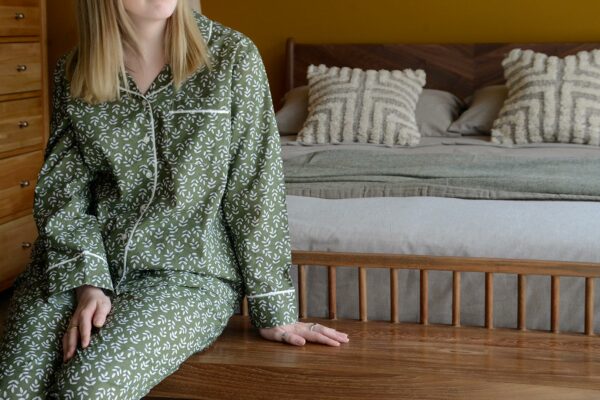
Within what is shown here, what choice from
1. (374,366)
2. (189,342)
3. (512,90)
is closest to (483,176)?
(512,90)

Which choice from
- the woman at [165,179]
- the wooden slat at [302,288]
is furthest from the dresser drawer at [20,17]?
the wooden slat at [302,288]

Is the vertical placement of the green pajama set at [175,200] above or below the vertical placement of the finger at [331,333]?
above

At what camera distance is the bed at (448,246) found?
2084mm

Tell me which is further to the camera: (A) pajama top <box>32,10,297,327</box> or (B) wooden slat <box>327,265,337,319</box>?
(B) wooden slat <box>327,265,337,319</box>

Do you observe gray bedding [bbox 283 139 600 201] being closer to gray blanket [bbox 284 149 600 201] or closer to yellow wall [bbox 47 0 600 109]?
gray blanket [bbox 284 149 600 201]

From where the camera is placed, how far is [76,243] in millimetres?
1809

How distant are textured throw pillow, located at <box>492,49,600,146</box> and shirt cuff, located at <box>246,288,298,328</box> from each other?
1.95 metres

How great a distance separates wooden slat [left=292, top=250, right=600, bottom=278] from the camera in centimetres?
197

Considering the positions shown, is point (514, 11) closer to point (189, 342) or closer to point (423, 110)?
point (423, 110)

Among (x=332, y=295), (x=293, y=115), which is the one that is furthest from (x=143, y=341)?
(x=293, y=115)

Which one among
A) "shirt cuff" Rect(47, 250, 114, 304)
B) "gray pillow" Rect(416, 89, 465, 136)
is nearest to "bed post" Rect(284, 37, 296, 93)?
"gray pillow" Rect(416, 89, 465, 136)

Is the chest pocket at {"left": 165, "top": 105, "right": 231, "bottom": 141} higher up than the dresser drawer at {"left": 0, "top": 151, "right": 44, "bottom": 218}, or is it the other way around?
the chest pocket at {"left": 165, "top": 105, "right": 231, "bottom": 141}

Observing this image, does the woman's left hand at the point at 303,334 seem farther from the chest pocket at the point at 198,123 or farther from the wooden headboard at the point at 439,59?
the wooden headboard at the point at 439,59

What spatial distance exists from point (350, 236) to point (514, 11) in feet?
7.35
